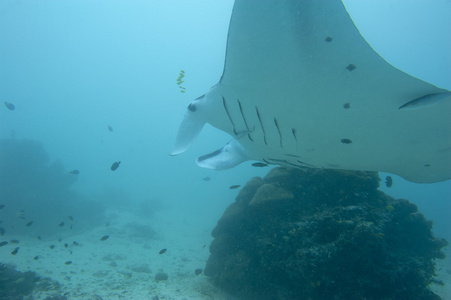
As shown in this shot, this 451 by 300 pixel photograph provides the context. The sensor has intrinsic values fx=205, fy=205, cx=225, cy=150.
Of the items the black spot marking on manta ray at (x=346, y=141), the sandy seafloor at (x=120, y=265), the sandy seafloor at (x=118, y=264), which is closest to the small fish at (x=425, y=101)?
the black spot marking on manta ray at (x=346, y=141)

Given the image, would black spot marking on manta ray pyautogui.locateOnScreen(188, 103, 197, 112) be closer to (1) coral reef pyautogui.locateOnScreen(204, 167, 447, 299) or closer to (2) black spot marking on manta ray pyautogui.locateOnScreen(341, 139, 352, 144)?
(2) black spot marking on manta ray pyautogui.locateOnScreen(341, 139, 352, 144)

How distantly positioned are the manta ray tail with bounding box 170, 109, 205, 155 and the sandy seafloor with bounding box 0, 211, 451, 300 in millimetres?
4534

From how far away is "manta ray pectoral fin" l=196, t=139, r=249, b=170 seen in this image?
322 cm

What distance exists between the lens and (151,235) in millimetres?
16047

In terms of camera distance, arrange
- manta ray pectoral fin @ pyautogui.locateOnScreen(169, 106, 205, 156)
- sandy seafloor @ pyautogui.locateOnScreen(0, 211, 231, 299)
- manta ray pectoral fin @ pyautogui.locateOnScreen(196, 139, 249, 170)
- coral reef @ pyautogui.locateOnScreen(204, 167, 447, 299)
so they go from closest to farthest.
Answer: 1. manta ray pectoral fin @ pyautogui.locateOnScreen(169, 106, 205, 156)
2. manta ray pectoral fin @ pyautogui.locateOnScreen(196, 139, 249, 170)
3. coral reef @ pyautogui.locateOnScreen(204, 167, 447, 299)
4. sandy seafloor @ pyautogui.locateOnScreen(0, 211, 231, 299)

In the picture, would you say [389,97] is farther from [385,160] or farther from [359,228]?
[359,228]

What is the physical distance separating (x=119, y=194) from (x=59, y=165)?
1012 centimetres

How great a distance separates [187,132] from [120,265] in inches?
387

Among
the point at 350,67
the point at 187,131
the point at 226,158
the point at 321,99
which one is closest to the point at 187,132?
the point at 187,131

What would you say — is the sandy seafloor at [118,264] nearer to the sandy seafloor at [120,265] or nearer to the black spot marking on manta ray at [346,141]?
the sandy seafloor at [120,265]

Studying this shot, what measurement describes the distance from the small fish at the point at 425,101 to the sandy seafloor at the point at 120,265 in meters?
5.46

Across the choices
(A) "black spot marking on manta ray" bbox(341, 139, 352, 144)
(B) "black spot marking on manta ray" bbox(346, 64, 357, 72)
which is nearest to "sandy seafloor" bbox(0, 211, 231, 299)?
(A) "black spot marking on manta ray" bbox(341, 139, 352, 144)

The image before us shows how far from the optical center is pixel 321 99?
186 cm

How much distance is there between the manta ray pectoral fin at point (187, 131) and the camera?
8.23ft
